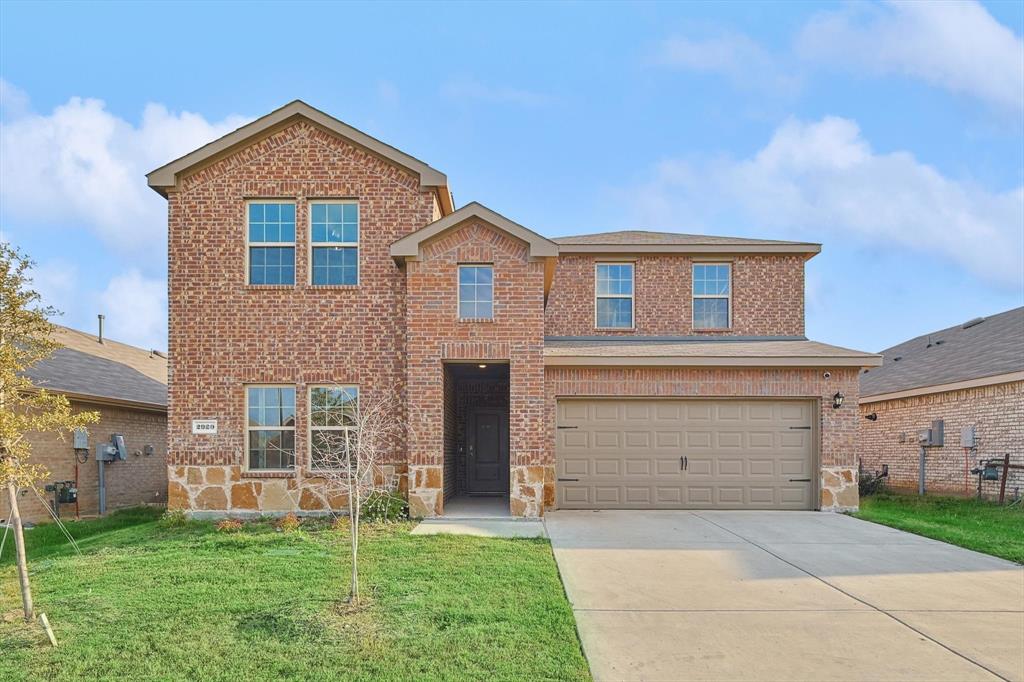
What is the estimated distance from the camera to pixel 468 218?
39.6 feet

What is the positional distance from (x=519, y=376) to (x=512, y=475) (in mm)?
1753

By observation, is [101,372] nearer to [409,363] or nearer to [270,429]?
[270,429]

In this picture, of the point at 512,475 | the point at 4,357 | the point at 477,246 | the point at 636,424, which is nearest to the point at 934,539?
the point at 636,424

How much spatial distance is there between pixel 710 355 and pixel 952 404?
8515 mm

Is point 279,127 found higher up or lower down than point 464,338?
higher up

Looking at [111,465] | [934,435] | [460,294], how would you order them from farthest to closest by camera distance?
1. [934,435]
2. [111,465]
3. [460,294]

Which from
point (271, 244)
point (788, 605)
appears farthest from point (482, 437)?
point (788, 605)

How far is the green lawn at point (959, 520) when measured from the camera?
1016 cm

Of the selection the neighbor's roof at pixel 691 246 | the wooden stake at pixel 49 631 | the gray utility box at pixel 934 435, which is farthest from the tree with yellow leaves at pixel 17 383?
the gray utility box at pixel 934 435

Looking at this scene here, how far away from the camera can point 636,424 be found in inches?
535

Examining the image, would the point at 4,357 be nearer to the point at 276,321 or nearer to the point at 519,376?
the point at 276,321

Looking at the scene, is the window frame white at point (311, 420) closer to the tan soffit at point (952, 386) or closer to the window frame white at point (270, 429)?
the window frame white at point (270, 429)

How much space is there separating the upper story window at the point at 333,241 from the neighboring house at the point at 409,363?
0.13 ft

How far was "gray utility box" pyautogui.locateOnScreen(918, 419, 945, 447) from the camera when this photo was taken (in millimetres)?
17656
